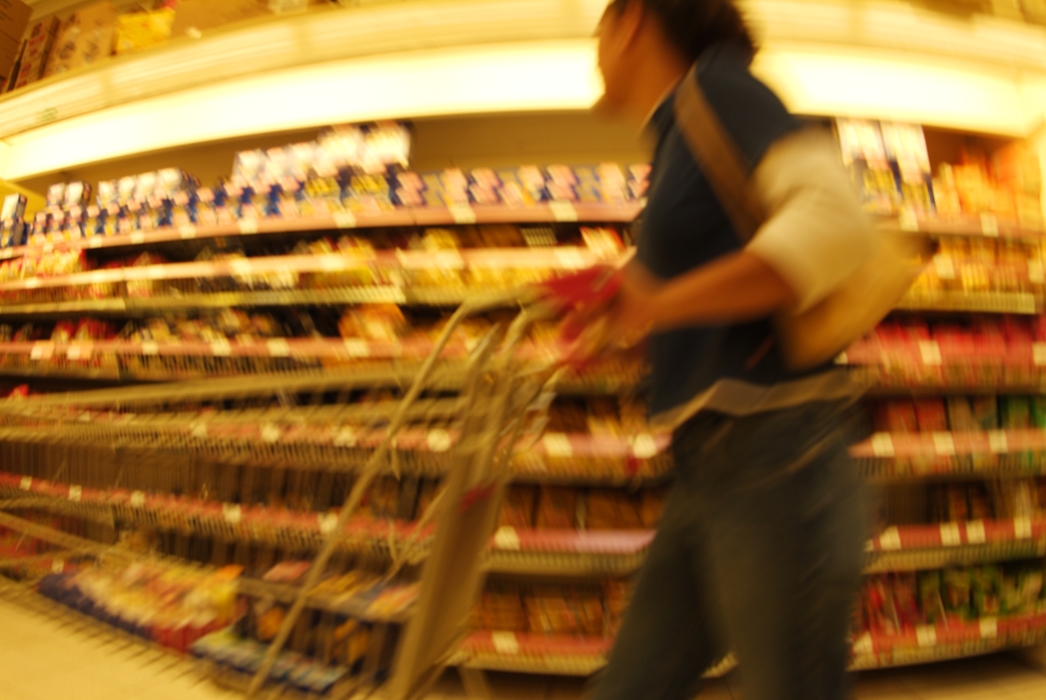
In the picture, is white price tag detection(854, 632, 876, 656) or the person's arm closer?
the person's arm

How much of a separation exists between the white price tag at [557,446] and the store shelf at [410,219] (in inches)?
28.5

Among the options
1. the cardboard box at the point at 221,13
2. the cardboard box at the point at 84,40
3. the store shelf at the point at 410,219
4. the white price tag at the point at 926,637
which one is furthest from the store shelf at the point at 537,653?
the cardboard box at the point at 84,40

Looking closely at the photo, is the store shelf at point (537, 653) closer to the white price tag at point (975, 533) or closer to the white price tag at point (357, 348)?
the white price tag at point (357, 348)

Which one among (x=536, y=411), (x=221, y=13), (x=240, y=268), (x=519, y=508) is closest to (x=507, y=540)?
(x=519, y=508)

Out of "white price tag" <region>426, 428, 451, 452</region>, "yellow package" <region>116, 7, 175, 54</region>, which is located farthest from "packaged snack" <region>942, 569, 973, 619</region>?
"yellow package" <region>116, 7, 175, 54</region>

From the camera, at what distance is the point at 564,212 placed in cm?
192

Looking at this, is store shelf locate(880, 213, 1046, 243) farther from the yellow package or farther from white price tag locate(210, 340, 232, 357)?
the yellow package

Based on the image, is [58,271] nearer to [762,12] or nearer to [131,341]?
[131,341]

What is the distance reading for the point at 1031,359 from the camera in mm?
2057

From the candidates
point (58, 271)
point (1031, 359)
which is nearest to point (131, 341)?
point (58, 271)

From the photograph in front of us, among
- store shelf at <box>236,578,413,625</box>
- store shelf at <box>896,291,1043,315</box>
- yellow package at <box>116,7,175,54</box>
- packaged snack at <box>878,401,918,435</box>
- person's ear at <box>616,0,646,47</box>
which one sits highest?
yellow package at <box>116,7,175,54</box>

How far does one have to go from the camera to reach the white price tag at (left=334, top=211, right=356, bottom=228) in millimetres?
2092

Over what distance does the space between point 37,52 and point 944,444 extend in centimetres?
480

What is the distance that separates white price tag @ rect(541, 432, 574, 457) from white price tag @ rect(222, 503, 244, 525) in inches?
46.4
